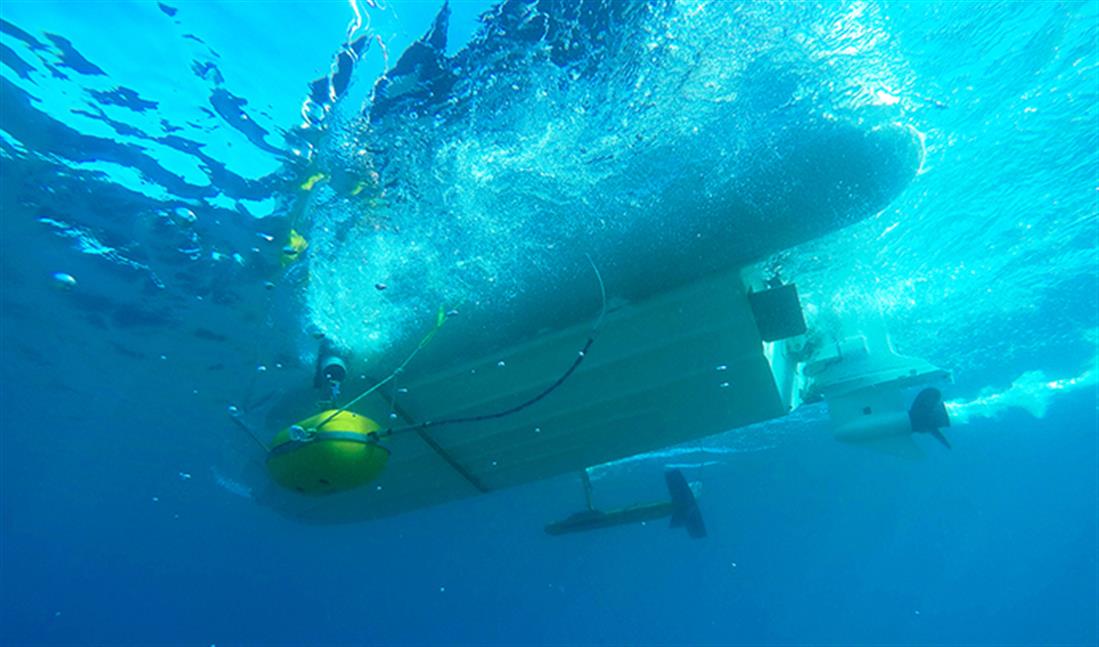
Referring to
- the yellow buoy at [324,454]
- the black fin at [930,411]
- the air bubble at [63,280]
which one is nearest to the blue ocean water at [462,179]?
the air bubble at [63,280]

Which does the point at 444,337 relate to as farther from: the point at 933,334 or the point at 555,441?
the point at 933,334

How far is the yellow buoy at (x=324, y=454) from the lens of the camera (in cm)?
482

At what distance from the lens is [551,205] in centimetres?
723

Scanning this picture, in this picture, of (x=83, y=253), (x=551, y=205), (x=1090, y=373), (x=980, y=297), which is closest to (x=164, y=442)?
(x=83, y=253)

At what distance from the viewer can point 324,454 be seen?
4.82 m

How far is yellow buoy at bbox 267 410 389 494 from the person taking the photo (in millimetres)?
4816

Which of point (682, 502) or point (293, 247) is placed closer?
point (293, 247)

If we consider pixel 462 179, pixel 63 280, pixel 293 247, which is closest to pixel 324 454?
pixel 462 179

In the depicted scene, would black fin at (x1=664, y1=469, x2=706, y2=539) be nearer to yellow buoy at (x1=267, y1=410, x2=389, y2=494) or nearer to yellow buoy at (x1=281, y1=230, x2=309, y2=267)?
yellow buoy at (x1=267, y1=410, x2=389, y2=494)

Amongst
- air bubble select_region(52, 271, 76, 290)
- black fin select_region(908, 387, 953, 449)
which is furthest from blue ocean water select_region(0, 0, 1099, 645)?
black fin select_region(908, 387, 953, 449)

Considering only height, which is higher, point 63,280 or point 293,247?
point 63,280

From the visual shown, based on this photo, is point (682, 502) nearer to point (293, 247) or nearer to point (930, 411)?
point (930, 411)

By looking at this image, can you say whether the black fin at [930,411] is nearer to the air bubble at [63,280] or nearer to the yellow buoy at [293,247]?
the yellow buoy at [293,247]

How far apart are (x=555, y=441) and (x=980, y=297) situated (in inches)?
497
